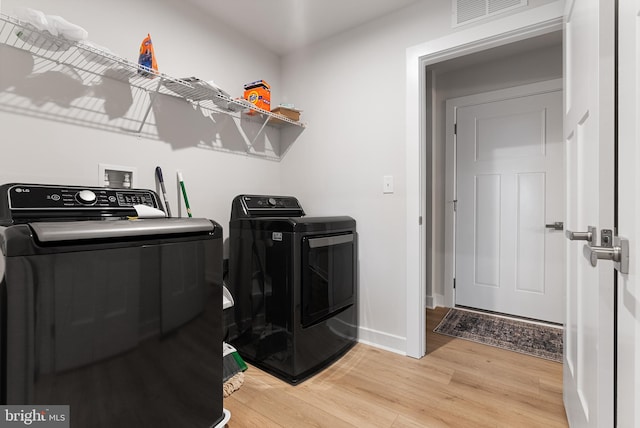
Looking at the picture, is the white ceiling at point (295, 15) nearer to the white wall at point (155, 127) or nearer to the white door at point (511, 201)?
the white wall at point (155, 127)

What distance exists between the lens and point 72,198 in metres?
1.21

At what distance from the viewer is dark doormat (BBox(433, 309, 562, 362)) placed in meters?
2.06

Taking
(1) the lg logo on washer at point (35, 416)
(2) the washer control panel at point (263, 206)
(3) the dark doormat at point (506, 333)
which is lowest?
(3) the dark doormat at point (506, 333)

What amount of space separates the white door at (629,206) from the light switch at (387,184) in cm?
134

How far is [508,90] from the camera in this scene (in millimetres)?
2652

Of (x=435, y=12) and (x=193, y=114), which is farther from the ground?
(x=435, y=12)

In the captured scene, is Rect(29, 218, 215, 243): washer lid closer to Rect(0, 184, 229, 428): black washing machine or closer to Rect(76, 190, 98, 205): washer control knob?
Rect(0, 184, 229, 428): black washing machine

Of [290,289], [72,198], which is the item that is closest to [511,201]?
[290,289]

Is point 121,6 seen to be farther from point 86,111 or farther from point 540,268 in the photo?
point 540,268

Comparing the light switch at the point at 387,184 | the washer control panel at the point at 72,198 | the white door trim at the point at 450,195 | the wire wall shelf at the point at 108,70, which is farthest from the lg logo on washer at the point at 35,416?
the white door trim at the point at 450,195

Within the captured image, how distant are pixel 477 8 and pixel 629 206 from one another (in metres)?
1.60

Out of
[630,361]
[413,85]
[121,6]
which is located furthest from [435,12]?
[630,361]

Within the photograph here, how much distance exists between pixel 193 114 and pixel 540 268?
9.77 feet

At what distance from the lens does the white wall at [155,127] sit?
4.21 feet
